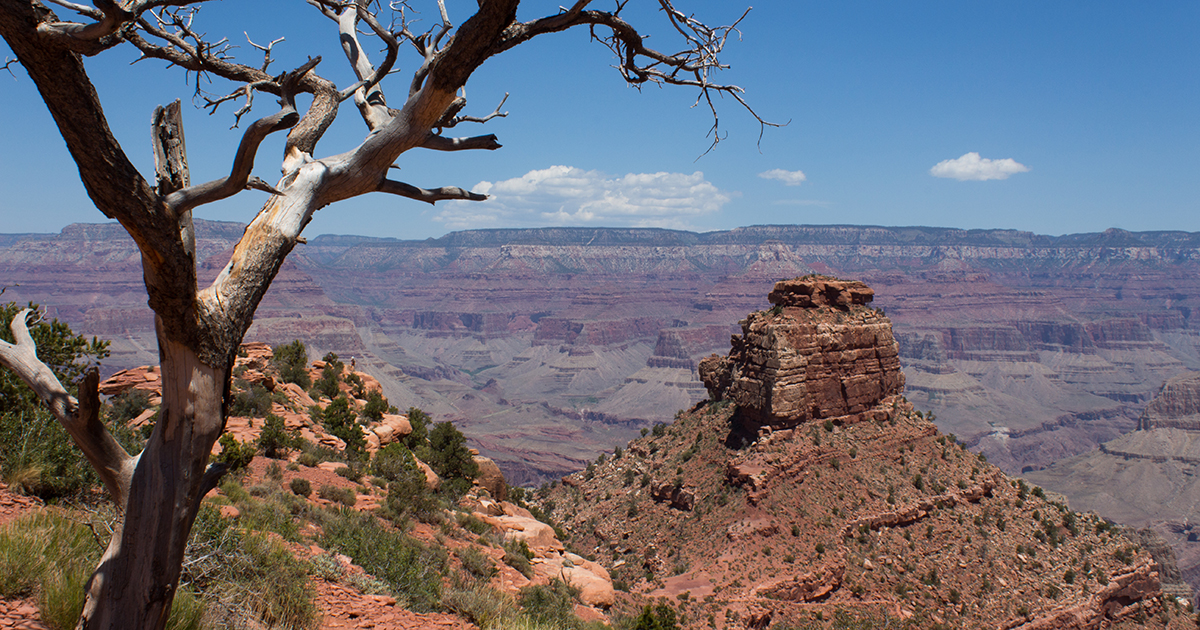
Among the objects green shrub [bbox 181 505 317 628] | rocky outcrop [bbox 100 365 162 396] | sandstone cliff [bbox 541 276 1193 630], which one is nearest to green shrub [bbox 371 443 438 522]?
green shrub [bbox 181 505 317 628]

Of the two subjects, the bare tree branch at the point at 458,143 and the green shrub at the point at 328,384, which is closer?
the bare tree branch at the point at 458,143

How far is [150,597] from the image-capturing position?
4355mm

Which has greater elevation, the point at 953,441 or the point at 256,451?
the point at 256,451

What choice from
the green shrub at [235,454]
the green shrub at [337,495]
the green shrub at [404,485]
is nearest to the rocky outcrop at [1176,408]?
the green shrub at [404,485]

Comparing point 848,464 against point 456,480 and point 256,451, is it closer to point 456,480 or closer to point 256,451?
point 456,480

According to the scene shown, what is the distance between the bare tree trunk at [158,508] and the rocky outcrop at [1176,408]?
684 feet

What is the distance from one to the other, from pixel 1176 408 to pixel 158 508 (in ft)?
700

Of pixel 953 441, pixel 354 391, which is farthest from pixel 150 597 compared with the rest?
pixel 953 441

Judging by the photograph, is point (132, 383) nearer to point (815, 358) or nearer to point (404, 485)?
point (404, 485)

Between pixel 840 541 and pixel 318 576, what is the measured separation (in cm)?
2838

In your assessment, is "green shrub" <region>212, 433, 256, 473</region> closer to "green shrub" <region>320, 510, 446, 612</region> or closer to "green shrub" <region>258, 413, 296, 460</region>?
"green shrub" <region>258, 413, 296, 460</region>

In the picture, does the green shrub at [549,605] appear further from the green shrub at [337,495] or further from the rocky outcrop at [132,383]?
the rocky outcrop at [132,383]

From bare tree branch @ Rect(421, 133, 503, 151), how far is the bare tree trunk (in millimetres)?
2346

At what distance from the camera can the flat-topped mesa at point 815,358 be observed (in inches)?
1449
